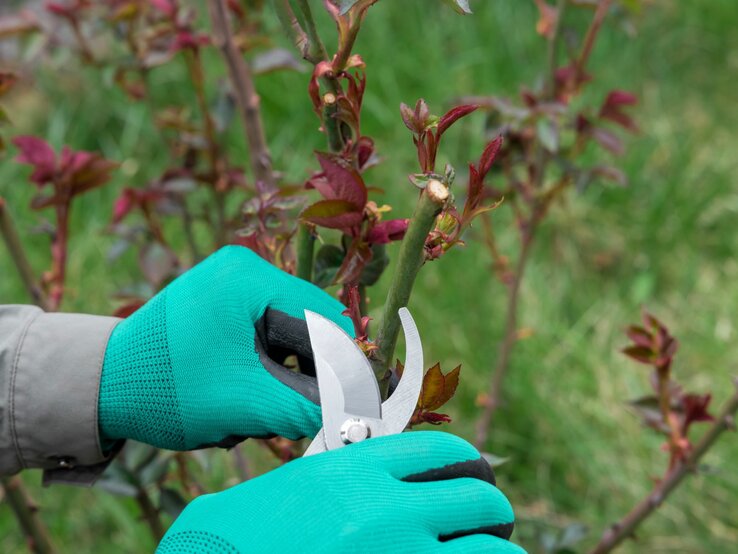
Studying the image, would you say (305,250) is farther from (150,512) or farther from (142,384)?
(150,512)

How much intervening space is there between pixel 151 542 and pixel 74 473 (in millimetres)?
750

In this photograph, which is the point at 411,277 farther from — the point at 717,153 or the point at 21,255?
the point at 717,153

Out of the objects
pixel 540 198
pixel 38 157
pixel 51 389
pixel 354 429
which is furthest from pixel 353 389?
pixel 540 198

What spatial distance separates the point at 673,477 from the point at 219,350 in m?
0.86

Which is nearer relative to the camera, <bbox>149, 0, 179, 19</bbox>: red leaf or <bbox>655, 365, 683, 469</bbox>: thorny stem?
<bbox>655, 365, 683, 469</bbox>: thorny stem

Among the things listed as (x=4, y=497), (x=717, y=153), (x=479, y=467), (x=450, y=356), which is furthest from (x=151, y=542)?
(x=717, y=153)

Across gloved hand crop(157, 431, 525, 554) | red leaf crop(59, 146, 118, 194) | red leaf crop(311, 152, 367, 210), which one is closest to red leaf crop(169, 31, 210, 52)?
red leaf crop(59, 146, 118, 194)

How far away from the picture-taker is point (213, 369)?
1200 millimetres

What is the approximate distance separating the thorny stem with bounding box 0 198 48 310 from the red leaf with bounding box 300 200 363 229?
2.45 feet

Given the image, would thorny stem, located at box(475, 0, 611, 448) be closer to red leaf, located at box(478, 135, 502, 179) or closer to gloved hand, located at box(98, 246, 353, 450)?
gloved hand, located at box(98, 246, 353, 450)

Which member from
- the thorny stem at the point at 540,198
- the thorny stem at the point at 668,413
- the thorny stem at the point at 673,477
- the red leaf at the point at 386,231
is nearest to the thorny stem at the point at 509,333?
the thorny stem at the point at 540,198

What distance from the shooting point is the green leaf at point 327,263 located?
1.19 meters

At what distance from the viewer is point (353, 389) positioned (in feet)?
3.30

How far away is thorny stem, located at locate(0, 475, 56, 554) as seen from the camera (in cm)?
156
